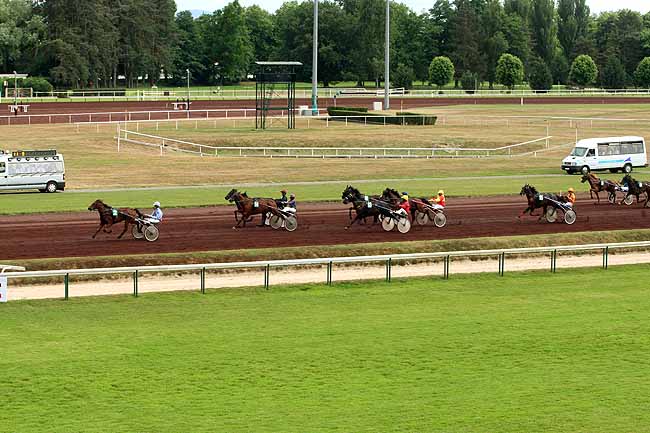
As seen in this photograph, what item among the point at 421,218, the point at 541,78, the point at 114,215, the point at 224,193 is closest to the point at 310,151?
the point at 224,193

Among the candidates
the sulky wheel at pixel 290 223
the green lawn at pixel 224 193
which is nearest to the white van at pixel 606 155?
the green lawn at pixel 224 193

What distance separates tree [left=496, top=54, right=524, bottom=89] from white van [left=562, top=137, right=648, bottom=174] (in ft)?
282

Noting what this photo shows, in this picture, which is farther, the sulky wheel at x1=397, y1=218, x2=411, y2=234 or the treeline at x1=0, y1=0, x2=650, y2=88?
the treeline at x1=0, y1=0, x2=650, y2=88

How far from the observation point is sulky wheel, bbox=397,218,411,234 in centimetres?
3278

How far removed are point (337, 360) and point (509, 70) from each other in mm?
124475

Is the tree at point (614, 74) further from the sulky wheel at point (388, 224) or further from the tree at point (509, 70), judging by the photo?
the sulky wheel at point (388, 224)

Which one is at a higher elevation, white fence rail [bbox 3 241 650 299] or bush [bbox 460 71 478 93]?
bush [bbox 460 71 478 93]

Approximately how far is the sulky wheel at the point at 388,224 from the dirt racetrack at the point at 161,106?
162ft

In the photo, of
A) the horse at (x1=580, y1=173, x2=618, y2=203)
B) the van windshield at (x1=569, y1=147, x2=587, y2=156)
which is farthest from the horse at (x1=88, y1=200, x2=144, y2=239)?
the van windshield at (x1=569, y1=147, x2=587, y2=156)

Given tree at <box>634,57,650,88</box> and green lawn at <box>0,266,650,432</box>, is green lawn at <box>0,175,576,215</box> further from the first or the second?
tree at <box>634,57,650,88</box>

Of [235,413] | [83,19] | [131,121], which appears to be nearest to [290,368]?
[235,413]

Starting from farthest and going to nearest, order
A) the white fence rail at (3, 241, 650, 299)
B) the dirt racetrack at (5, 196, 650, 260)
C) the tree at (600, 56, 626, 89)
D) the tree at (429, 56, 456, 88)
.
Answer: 1. the tree at (429, 56, 456, 88)
2. the tree at (600, 56, 626, 89)
3. the dirt racetrack at (5, 196, 650, 260)
4. the white fence rail at (3, 241, 650, 299)

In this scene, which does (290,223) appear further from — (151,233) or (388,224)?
(151,233)

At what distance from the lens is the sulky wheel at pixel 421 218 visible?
34.3m
